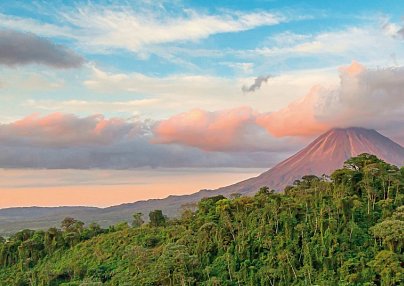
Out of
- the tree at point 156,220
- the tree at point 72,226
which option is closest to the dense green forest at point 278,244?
the tree at point 156,220

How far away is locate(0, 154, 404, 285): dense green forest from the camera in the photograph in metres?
41.2

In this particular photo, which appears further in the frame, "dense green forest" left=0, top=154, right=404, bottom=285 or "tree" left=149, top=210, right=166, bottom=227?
"tree" left=149, top=210, right=166, bottom=227

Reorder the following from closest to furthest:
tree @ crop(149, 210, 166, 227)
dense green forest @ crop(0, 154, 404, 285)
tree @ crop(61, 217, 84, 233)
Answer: dense green forest @ crop(0, 154, 404, 285) < tree @ crop(149, 210, 166, 227) < tree @ crop(61, 217, 84, 233)

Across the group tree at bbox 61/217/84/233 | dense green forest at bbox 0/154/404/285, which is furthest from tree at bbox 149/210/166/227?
tree at bbox 61/217/84/233

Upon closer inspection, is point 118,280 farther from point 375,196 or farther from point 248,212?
point 375,196

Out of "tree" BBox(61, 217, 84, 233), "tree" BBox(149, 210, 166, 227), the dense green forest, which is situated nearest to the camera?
the dense green forest

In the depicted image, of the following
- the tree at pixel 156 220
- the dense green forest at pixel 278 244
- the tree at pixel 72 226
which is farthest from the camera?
the tree at pixel 72 226

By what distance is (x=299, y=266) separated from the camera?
43.5 metres

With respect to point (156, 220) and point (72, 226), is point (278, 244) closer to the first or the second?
point (156, 220)

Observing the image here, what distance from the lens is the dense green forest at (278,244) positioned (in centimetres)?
4116

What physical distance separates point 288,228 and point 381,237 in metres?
8.03

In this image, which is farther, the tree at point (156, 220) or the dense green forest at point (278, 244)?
the tree at point (156, 220)

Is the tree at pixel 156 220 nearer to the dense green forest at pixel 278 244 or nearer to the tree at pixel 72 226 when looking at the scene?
the dense green forest at pixel 278 244

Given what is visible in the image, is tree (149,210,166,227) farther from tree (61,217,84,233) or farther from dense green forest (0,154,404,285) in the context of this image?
tree (61,217,84,233)
